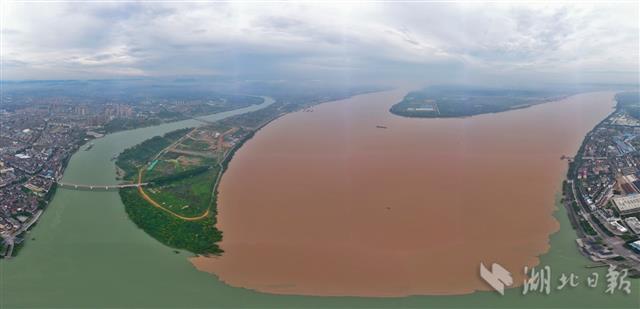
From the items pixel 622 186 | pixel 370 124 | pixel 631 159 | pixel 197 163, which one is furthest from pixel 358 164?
pixel 631 159

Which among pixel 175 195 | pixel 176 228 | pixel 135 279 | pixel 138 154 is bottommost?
pixel 135 279

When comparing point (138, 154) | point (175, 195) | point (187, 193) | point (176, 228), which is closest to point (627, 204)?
point (176, 228)

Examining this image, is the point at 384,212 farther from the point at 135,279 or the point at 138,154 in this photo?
the point at 138,154

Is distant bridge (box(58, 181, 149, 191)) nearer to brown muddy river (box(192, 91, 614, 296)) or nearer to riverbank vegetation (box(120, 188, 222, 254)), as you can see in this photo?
riverbank vegetation (box(120, 188, 222, 254))

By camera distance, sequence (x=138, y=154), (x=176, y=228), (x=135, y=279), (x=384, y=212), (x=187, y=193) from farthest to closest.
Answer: (x=138, y=154) < (x=187, y=193) < (x=384, y=212) < (x=176, y=228) < (x=135, y=279)

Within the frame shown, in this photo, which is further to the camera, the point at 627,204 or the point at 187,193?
the point at 187,193

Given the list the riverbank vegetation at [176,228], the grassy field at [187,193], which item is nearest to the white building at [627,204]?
the riverbank vegetation at [176,228]

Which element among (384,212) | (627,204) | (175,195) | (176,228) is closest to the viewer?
(176,228)
